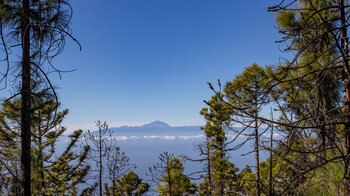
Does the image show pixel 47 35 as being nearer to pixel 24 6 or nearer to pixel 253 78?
pixel 24 6

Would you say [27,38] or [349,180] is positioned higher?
[27,38]

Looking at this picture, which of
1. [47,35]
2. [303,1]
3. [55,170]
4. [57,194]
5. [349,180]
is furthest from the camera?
[55,170]

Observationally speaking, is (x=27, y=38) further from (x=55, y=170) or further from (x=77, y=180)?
(x=77, y=180)

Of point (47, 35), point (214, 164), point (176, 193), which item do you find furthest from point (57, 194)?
point (47, 35)

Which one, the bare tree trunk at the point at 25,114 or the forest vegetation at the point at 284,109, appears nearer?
the forest vegetation at the point at 284,109

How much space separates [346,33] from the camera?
3.90ft

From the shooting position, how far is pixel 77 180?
1666cm

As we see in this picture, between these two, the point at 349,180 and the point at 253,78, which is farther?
the point at 253,78

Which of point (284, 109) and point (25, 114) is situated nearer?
point (284, 109)

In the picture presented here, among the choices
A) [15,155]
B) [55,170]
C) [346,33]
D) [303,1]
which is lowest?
[55,170]

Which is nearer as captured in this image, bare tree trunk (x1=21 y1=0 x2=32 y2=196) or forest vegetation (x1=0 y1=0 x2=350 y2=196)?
forest vegetation (x1=0 y1=0 x2=350 y2=196)

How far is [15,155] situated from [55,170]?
589 inches

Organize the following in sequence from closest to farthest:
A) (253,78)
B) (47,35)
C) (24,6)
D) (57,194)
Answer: (24,6), (47,35), (253,78), (57,194)

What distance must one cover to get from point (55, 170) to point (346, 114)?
18.7m
